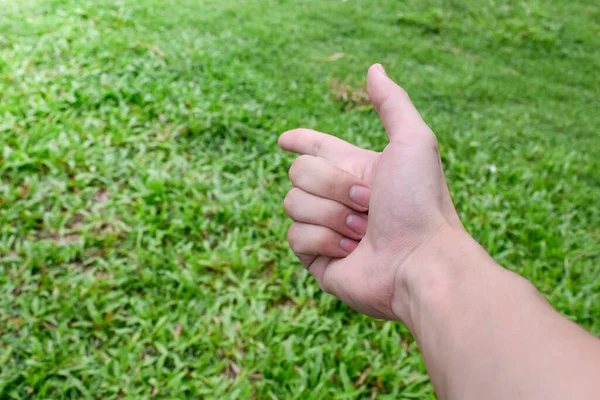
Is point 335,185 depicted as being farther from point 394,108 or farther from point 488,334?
point 488,334

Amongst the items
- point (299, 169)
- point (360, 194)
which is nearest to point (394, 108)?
point (360, 194)

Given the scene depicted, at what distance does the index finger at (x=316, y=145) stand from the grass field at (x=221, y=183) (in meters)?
1.23

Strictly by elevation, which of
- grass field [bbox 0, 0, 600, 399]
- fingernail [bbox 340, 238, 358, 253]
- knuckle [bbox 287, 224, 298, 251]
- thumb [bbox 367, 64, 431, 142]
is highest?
thumb [bbox 367, 64, 431, 142]

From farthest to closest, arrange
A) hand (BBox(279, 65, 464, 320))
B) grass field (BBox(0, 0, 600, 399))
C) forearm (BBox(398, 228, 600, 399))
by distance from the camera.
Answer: grass field (BBox(0, 0, 600, 399))
hand (BBox(279, 65, 464, 320))
forearm (BBox(398, 228, 600, 399))

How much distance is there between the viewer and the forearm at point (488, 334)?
3.12ft

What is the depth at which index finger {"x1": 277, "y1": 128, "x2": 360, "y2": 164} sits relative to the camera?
2016 mm

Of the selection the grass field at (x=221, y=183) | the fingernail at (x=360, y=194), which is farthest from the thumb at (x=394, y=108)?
the grass field at (x=221, y=183)

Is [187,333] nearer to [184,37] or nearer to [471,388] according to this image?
[471,388]

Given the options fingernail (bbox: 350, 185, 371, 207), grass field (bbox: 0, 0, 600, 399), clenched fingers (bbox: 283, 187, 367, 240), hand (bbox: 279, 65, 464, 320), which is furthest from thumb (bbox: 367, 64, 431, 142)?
grass field (bbox: 0, 0, 600, 399)

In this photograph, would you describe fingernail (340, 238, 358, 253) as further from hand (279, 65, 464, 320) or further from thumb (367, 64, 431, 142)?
thumb (367, 64, 431, 142)

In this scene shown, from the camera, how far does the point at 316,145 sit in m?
2.03

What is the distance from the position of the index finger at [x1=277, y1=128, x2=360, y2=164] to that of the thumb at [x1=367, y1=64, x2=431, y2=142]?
0.34m

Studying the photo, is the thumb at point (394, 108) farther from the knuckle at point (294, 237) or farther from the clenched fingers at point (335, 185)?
the knuckle at point (294, 237)

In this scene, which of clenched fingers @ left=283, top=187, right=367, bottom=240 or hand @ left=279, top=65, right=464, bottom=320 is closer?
hand @ left=279, top=65, right=464, bottom=320
